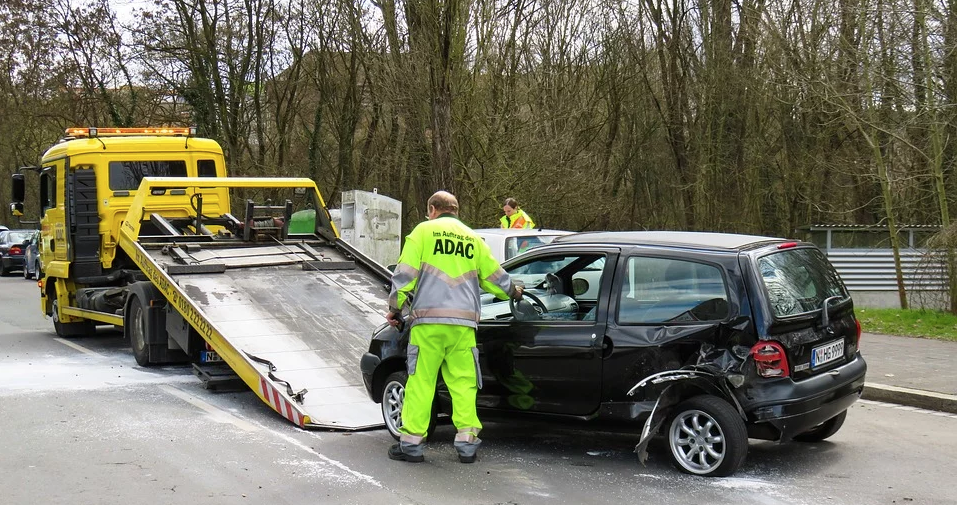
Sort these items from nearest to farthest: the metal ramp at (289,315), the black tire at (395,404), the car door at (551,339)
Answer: the car door at (551,339), the black tire at (395,404), the metal ramp at (289,315)

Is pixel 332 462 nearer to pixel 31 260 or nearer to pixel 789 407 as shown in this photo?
pixel 789 407

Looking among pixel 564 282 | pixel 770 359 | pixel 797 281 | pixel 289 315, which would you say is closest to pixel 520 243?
pixel 289 315

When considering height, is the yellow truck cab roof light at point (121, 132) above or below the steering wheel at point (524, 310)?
above

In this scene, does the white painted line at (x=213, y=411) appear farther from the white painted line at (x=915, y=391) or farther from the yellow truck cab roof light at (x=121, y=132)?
the white painted line at (x=915, y=391)

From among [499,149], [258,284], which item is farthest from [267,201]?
[499,149]

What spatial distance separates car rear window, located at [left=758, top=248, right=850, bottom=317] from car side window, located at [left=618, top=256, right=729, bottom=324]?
0.31 meters

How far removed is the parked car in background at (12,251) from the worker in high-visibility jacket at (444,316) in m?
28.7

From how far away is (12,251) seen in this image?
31.4 meters

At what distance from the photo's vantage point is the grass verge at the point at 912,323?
1275cm

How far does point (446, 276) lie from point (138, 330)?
583 cm

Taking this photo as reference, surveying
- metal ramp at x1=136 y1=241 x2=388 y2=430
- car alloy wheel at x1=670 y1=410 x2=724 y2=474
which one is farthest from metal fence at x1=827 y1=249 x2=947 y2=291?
car alloy wheel at x1=670 y1=410 x2=724 y2=474

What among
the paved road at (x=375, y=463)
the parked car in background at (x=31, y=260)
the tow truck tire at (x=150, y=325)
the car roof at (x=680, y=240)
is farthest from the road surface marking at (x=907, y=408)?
the parked car in background at (x=31, y=260)

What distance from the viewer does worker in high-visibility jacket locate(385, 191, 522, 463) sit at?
640 centimetres

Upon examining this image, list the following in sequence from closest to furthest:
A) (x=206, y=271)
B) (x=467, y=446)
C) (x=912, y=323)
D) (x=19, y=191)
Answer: (x=467, y=446) < (x=206, y=271) < (x=912, y=323) < (x=19, y=191)
